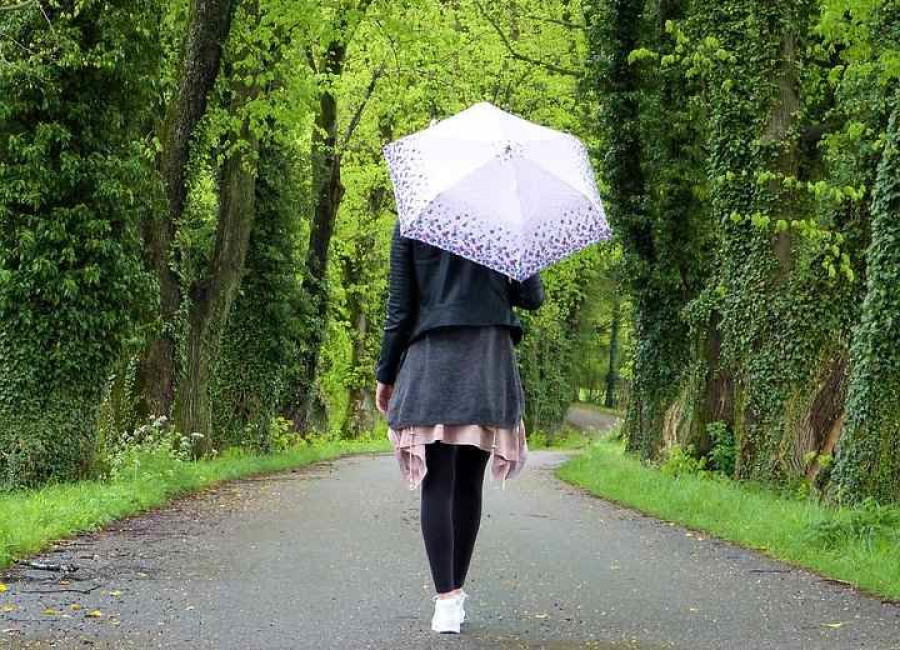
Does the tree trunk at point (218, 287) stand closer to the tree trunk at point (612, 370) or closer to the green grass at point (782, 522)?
the green grass at point (782, 522)

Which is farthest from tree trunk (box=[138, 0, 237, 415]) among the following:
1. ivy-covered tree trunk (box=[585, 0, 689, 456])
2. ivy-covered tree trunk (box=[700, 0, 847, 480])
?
ivy-covered tree trunk (box=[585, 0, 689, 456])

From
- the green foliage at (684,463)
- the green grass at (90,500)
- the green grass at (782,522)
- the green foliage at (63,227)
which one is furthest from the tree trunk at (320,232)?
the green foliage at (63,227)

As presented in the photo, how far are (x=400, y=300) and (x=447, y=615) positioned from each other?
1.44 metres

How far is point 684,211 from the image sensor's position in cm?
2009

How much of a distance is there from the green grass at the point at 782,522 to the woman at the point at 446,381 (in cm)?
278

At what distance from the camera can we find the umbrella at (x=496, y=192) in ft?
18.1

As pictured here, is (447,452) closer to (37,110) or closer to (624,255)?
(37,110)

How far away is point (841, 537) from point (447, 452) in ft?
14.6

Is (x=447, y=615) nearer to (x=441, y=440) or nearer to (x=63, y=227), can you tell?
(x=441, y=440)

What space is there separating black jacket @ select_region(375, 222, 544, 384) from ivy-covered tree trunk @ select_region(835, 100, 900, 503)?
5388mm

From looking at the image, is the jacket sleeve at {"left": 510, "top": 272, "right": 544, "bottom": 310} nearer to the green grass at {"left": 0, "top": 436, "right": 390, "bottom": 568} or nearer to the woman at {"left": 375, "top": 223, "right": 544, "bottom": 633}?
the woman at {"left": 375, "top": 223, "right": 544, "bottom": 633}

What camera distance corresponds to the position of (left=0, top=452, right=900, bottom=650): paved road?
225 inches

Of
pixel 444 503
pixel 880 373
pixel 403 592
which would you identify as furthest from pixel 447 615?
pixel 880 373

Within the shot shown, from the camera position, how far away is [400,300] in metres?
5.70
